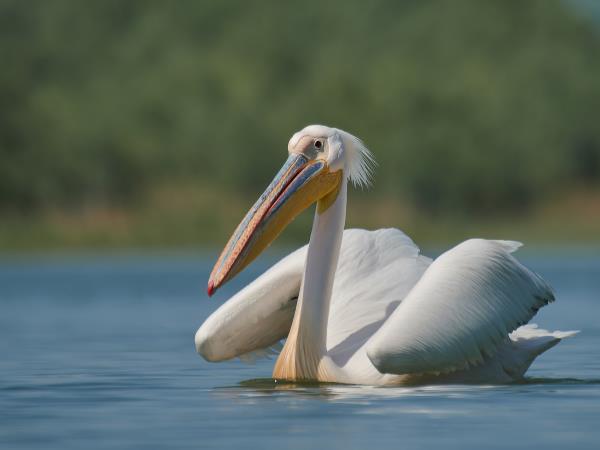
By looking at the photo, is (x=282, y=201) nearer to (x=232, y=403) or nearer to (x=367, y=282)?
(x=367, y=282)

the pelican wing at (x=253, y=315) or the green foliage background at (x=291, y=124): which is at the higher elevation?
the green foliage background at (x=291, y=124)

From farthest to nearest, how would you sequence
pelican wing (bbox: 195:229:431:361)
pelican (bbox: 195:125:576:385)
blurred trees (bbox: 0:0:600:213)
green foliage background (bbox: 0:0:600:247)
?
blurred trees (bbox: 0:0:600:213) < green foliage background (bbox: 0:0:600:247) < pelican wing (bbox: 195:229:431:361) < pelican (bbox: 195:125:576:385)

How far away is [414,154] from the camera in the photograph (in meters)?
44.4

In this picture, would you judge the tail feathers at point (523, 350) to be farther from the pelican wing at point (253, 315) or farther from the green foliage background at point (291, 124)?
the green foliage background at point (291, 124)

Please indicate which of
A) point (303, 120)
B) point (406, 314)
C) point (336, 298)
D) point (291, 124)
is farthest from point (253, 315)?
point (291, 124)

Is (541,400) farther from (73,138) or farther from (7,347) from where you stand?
(73,138)

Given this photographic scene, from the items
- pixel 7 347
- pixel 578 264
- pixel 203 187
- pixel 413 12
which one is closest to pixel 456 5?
pixel 413 12

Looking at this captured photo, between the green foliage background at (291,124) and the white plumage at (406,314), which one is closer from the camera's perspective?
the white plumage at (406,314)

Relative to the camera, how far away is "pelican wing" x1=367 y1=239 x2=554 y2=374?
6785 millimetres

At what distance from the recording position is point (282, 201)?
7.61m

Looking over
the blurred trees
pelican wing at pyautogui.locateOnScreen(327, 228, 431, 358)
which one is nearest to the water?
pelican wing at pyautogui.locateOnScreen(327, 228, 431, 358)

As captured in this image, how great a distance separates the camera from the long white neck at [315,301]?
7.38m

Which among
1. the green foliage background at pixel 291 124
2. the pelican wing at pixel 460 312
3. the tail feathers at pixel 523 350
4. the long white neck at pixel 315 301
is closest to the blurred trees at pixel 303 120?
the green foliage background at pixel 291 124

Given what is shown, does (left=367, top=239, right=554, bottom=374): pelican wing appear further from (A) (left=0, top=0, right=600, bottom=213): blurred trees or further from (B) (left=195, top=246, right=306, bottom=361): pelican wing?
(A) (left=0, top=0, right=600, bottom=213): blurred trees
